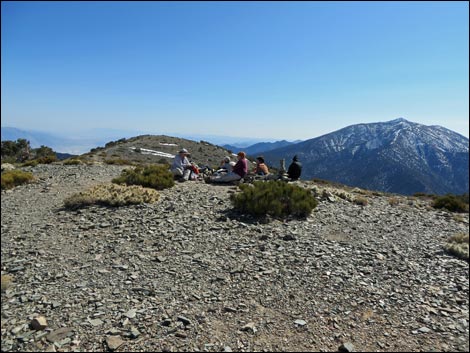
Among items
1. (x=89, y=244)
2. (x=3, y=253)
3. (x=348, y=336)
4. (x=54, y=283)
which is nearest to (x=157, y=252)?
(x=89, y=244)

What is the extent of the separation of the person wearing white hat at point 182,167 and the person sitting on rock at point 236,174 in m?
1.48

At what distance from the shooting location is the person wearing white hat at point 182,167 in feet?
62.1

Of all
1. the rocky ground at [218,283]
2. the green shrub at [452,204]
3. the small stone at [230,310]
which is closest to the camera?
the rocky ground at [218,283]

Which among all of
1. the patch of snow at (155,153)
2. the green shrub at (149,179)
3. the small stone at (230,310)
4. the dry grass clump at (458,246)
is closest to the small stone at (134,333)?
the small stone at (230,310)

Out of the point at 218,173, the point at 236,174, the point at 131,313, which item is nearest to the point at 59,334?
the point at 131,313

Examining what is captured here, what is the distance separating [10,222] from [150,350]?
6.08 m

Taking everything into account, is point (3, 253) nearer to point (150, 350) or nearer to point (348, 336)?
point (150, 350)

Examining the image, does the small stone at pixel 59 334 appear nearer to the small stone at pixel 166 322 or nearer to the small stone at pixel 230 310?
the small stone at pixel 166 322

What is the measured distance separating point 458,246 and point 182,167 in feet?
45.4

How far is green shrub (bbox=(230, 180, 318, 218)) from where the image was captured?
41.2 ft

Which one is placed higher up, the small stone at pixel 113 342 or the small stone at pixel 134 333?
the small stone at pixel 134 333

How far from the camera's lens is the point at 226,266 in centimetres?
839

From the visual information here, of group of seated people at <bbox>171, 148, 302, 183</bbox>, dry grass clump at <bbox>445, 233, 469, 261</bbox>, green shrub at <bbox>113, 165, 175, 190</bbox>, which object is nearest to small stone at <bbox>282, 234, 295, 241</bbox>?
dry grass clump at <bbox>445, 233, 469, 261</bbox>

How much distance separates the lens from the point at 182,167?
1916 centimetres
